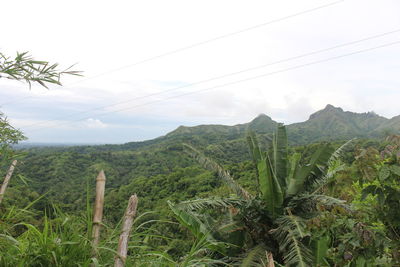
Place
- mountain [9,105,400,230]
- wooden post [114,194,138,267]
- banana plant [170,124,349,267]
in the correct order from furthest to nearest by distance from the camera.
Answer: mountain [9,105,400,230] → banana plant [170,124,349,267] → wooden post [114,194,138,267]

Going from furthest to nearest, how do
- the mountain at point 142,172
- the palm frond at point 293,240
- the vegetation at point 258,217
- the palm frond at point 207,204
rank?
the mountain at point 142,172 < the palm frond at point 207,204 < the palm frond at point 293,240 < the vegetation at point 258,217

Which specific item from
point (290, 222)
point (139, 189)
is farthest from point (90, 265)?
point (139, 189)

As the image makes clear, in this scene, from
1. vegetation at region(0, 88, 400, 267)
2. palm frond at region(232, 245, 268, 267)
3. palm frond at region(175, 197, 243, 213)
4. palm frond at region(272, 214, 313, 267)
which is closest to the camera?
vegetation at region(0, 88, 400, 267)

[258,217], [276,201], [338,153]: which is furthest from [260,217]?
[338,153]

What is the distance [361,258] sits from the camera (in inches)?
76.2

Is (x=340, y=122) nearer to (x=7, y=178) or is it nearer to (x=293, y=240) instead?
(x=293, y=240)

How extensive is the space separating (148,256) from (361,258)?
1.37 metres

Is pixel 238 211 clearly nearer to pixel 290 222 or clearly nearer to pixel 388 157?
pixel 290 222

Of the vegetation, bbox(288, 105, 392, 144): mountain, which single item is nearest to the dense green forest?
the vegetation

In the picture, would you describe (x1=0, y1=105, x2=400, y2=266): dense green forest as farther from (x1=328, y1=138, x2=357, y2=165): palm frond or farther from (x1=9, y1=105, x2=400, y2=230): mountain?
(x1=9, y1=105, x2=400, y2=230): mountain

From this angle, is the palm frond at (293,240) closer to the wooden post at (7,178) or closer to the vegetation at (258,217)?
the vegetation at (258,217)

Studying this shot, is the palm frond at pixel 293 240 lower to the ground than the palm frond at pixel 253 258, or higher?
higher

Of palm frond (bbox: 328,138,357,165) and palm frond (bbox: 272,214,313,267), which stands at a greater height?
palm frond (bbox: 328,138,357,165)

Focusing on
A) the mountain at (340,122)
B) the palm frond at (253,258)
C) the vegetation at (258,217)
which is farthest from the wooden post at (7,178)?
the mountain at (340,122)
